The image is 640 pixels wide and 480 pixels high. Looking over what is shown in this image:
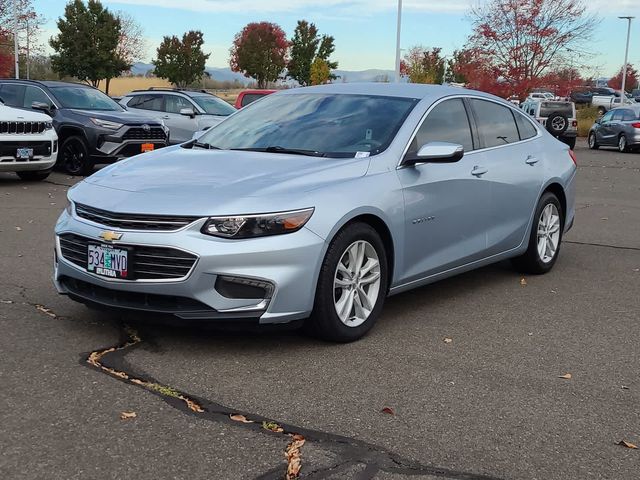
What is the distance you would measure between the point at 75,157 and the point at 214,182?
35.9ft

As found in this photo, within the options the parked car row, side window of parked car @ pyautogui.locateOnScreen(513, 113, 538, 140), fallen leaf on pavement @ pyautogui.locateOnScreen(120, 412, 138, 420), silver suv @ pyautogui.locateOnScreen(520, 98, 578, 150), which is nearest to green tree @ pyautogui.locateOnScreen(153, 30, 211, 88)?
silver suv @ pyautogui.locateOnScreen(520, 98, 578, 150)

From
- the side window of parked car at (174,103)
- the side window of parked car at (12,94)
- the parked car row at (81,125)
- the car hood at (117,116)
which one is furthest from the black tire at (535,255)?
the side window of parked car at (174,103)

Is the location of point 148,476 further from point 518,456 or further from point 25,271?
point 25,271

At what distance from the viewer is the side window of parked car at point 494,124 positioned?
6.40 meters

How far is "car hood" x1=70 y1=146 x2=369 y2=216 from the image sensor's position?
450cm

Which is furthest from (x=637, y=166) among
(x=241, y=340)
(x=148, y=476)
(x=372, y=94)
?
(x=148, y=476)

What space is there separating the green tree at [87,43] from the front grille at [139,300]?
47316 mm

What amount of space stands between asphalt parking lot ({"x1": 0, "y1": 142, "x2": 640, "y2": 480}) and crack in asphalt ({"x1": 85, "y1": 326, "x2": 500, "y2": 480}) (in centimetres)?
1

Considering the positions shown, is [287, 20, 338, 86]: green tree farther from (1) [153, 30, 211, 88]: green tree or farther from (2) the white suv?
(2) the white suv

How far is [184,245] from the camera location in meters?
4.36

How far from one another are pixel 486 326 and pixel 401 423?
1.89 metres

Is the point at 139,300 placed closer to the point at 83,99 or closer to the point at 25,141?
the point at 25,141

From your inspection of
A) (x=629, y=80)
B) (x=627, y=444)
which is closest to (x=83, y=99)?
(x=627, y=444)

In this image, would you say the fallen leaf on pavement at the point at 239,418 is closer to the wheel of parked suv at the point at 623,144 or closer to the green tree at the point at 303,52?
the wheel of parked suv at the point at 623,144
